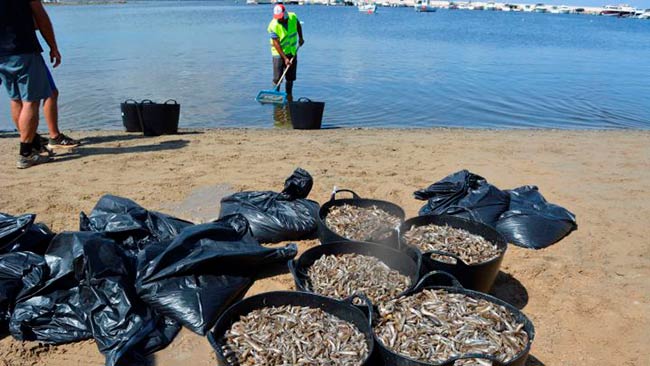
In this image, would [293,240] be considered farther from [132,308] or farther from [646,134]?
[646,134]

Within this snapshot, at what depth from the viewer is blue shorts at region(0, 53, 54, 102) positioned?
5.64 meters

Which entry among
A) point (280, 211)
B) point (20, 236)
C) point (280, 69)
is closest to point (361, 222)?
point (280, 211)

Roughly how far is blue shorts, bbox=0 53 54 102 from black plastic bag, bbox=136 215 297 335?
11.9 feet

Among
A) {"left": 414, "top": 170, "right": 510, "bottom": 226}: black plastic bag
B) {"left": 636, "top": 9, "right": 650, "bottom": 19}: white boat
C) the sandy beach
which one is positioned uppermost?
{"left": 636, "top": 9, "right": 650, "bottom": 19}: white boat

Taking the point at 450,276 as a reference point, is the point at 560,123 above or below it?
below

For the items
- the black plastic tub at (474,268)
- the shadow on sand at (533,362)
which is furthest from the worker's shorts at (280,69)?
the shadow on sand at (533,362)

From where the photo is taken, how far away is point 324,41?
94.3ft

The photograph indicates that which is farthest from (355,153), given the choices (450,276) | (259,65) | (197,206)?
(259,65)

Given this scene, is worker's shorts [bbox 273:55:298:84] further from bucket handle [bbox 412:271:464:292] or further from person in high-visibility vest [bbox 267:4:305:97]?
bucket handle [bbox 412:271:464:292]

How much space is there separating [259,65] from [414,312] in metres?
17.1

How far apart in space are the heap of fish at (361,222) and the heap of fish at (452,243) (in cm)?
22

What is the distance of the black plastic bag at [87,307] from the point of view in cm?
299

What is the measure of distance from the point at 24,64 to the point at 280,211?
12.3 feet

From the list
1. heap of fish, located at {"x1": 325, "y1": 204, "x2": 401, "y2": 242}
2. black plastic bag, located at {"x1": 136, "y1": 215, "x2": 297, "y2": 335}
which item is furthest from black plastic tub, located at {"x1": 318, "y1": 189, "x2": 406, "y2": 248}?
black plastic bag, located at {"x1": 136, "y1": 215, "x2": 297, "y2": 335}
